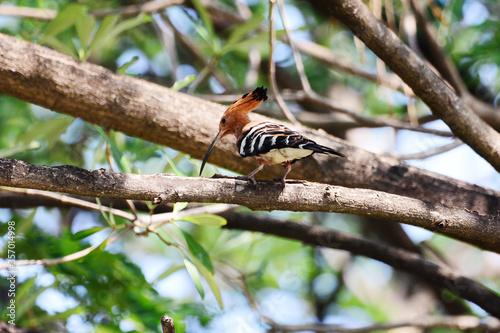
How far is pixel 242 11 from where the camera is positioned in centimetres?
492

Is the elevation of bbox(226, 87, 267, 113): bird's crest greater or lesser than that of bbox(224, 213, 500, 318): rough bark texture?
greater

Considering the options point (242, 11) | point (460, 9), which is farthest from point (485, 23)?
point (242, 11)

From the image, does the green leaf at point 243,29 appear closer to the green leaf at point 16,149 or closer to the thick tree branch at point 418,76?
the thick tree branch at point 418,76

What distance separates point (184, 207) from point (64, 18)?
4.60 ft

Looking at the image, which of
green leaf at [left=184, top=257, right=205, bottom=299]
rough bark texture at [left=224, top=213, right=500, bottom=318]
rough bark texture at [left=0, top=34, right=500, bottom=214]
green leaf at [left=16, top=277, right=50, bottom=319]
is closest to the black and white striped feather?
rough bark texture at [left=0, top=34, right=500, bottom=214]

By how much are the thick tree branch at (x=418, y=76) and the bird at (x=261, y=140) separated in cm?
54

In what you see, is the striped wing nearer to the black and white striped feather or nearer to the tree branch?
the black and white striped feather

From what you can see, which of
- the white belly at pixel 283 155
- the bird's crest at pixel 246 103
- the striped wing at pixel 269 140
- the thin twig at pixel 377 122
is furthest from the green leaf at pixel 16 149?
the thin twig at pixel 377 122

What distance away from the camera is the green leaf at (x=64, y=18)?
3.07 m

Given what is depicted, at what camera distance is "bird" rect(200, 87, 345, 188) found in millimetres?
2227

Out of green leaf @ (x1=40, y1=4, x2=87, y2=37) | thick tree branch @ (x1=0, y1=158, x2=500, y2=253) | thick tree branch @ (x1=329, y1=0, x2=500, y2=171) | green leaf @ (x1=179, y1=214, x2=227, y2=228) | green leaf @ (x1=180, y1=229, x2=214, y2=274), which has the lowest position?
thick tree branch @ (x1=0, y1=158, x2=500, y2=253)

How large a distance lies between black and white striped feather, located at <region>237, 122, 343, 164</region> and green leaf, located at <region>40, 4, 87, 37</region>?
1.39m

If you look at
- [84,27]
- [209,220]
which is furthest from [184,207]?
[84,27]

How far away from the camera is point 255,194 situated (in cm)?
207
